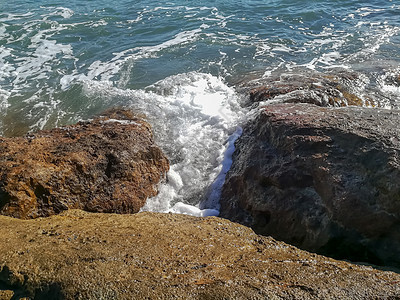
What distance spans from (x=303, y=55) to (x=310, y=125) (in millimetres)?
7288

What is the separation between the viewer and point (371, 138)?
147 inches

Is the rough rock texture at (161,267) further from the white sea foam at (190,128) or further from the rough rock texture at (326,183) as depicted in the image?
the white sea foam at (190,128)

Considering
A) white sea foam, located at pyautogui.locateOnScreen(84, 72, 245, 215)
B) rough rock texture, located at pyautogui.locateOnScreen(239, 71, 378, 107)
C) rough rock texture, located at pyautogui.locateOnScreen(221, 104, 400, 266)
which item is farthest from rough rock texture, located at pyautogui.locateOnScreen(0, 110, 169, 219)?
rough rock texture, located at pyautogui.locateOnScreen(239, 71, 378, 107)

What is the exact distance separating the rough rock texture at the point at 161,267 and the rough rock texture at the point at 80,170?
2.22 ft

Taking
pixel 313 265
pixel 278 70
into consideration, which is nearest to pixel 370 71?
pixel 278 70

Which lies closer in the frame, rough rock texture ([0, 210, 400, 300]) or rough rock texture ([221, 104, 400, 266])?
rough rock texture ([0, 210, 400, 300])

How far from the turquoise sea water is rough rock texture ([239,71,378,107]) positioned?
432 millimetres

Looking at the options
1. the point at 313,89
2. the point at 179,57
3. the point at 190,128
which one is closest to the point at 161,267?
the point at 190,128

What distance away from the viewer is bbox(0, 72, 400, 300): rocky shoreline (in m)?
2.42

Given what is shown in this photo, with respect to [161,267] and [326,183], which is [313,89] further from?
[161,267]

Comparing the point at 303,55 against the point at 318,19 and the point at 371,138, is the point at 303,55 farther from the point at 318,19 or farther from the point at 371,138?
the point at 371,138

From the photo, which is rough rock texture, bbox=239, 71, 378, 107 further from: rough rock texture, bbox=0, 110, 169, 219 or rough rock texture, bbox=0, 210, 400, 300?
rough rock texture, bbox=0, 210, 400, 300

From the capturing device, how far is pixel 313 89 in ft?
23.5

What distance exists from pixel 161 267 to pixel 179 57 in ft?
30.7
